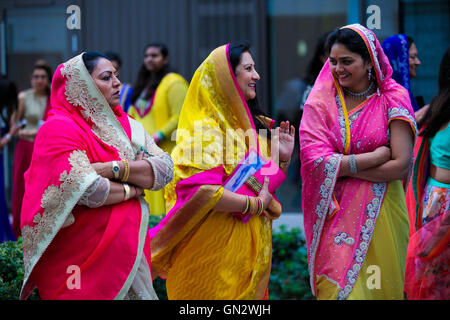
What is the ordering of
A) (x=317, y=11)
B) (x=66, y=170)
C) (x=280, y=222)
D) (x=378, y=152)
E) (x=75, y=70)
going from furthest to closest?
(x=317, y=11) < (x=280, y=222) < (x=378, y=152) < (x=75, y=70) < (x=66, y=170)

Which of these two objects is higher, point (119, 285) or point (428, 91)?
point (428, 91)

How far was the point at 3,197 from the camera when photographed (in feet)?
22.3

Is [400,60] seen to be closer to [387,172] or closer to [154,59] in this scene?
[387,172]

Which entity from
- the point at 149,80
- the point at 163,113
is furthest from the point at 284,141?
the point at 149,80

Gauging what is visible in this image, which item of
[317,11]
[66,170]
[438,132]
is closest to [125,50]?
[317,11]

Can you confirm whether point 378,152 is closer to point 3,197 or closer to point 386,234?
point 386,234

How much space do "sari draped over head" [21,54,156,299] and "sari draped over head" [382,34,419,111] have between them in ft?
7.15

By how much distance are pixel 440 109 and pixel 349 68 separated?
0.93 metres

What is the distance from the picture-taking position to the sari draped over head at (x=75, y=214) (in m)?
3.12

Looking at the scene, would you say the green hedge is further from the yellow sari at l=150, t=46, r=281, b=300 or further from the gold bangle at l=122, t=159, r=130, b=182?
the gold bangle at l=122, t=159, r=130, b=182

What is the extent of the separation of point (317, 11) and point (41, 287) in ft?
19.5

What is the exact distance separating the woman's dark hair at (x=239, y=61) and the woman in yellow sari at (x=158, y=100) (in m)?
2.51

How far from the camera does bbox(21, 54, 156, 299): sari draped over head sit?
3119 millimetres

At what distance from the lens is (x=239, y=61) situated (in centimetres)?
374
